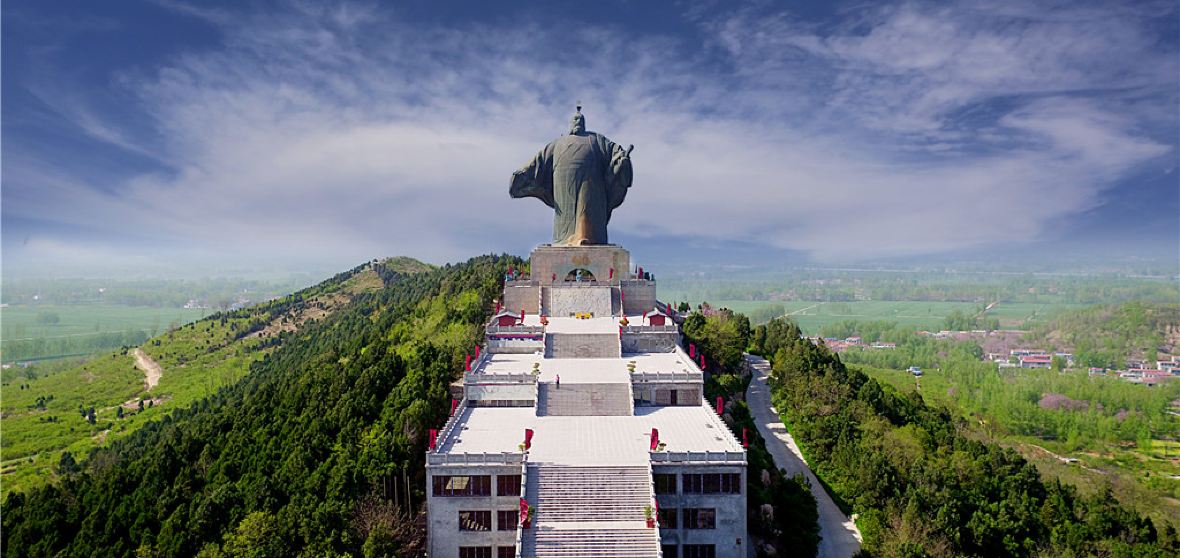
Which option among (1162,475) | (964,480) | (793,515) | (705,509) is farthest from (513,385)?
(1162,475)

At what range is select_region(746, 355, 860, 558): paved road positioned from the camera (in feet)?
87.4

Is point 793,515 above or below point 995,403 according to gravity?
above

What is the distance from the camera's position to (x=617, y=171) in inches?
1800

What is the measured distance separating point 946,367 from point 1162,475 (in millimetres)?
43870

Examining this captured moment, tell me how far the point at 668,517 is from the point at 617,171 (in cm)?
2782

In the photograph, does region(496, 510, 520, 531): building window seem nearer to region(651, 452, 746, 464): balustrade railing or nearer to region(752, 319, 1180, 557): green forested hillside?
region(651, 452, 746, 464): balustrade railing

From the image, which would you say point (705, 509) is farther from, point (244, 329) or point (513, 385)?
point (244, 329)

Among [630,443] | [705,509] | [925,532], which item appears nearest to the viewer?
[705,509]

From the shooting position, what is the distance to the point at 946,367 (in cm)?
9725

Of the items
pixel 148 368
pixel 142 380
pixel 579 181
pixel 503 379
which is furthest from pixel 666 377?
pixel 148 368

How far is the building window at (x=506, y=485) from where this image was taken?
2180cm

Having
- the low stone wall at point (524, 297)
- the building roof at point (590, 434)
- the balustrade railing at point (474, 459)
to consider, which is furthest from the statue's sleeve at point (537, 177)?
the balustrade railing at point (474, 459)

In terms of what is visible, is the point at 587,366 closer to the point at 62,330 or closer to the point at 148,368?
the point at 148,368

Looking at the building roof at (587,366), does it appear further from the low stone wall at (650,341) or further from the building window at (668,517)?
the building window at (668,517)
